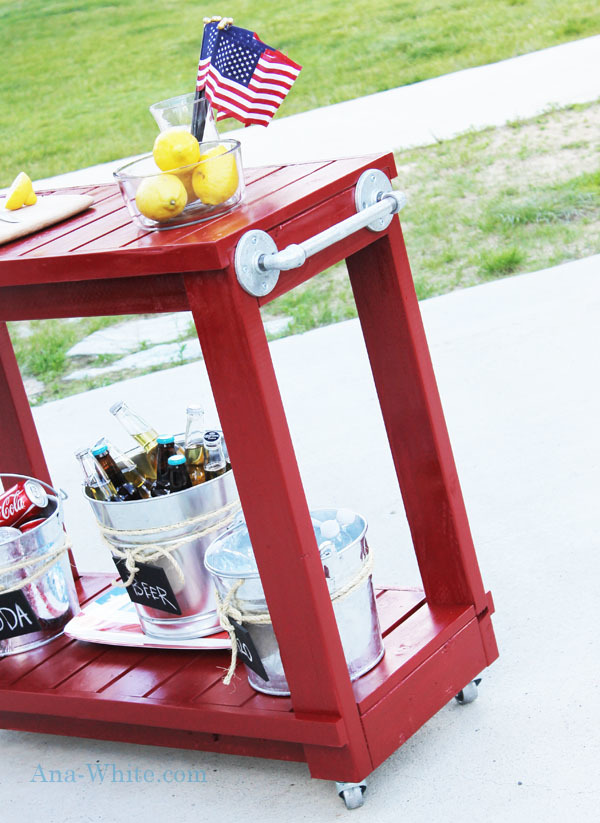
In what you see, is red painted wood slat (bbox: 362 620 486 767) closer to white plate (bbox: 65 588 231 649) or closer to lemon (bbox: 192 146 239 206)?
white plate (bbox: 65 588 231 649)

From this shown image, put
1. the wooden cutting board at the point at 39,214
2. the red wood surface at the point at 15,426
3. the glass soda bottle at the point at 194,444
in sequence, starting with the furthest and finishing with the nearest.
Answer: the red wood surface at the point at 15,426 < the glass soda bottle at the point at 194,444 < the wooden cutting board at the point at 39,214

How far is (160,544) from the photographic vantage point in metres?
1.56

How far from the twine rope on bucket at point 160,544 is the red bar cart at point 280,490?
171mm

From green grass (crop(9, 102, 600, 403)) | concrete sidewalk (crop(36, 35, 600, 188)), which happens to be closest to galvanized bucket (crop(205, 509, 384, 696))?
green grass (crop(9, 102, 600, 403))

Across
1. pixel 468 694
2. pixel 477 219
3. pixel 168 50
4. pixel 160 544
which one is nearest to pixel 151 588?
pixel 160 544

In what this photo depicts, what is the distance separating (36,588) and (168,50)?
8807 millimetres

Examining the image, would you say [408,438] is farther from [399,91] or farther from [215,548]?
[399,91]

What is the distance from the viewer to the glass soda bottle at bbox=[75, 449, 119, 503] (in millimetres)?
1653

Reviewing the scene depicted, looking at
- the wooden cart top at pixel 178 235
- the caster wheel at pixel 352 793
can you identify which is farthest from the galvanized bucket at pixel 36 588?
the caster wheel at pixel 352 793

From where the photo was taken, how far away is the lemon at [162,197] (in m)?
1.28

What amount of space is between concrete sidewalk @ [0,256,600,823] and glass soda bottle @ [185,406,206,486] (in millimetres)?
440

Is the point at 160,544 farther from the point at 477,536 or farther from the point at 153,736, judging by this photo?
the point at 477,536

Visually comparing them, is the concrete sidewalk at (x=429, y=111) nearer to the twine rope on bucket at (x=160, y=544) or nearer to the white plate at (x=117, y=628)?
the white plate at (x=117, y=628)

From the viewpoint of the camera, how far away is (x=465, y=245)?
4.29 metres
